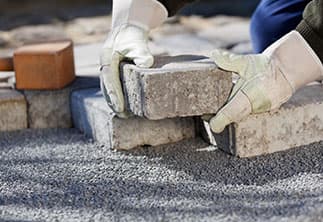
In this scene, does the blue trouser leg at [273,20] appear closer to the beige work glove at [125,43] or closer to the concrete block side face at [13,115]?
the beige work glove at [125,43]

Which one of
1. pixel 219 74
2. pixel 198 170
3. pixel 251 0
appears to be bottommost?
pixel 251 0

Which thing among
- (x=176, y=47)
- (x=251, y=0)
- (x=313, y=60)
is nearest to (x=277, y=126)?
(x=313, y=60)

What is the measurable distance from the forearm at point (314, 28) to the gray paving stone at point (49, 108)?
0.76 metres

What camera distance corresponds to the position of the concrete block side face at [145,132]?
205cm

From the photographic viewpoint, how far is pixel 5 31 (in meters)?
3.68

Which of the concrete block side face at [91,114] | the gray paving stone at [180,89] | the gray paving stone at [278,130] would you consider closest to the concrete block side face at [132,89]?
the gray paving stone at [180,89]

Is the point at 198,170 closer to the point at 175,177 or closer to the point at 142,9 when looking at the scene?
the point at 175,177

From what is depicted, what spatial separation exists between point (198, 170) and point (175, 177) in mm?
72

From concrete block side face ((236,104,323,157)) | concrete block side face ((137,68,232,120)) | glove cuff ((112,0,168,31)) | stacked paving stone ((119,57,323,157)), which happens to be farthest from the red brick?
concrete block side face ((236,104,323,157))

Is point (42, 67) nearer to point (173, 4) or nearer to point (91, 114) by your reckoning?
point (91, 114)

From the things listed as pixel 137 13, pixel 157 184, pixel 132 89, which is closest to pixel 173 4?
pixel 137 13

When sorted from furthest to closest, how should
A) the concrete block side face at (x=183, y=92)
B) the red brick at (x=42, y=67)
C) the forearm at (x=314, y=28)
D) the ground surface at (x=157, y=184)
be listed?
the red brick at (x=42, y=67), the forearm at (x=314, y=28), the concrete block side face at (x=183, y=92), the ground surface at (x=157, y=184)

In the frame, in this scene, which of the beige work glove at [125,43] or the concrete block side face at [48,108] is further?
the concrete block side face at [48,108]

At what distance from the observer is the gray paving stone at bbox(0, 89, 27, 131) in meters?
2.33
